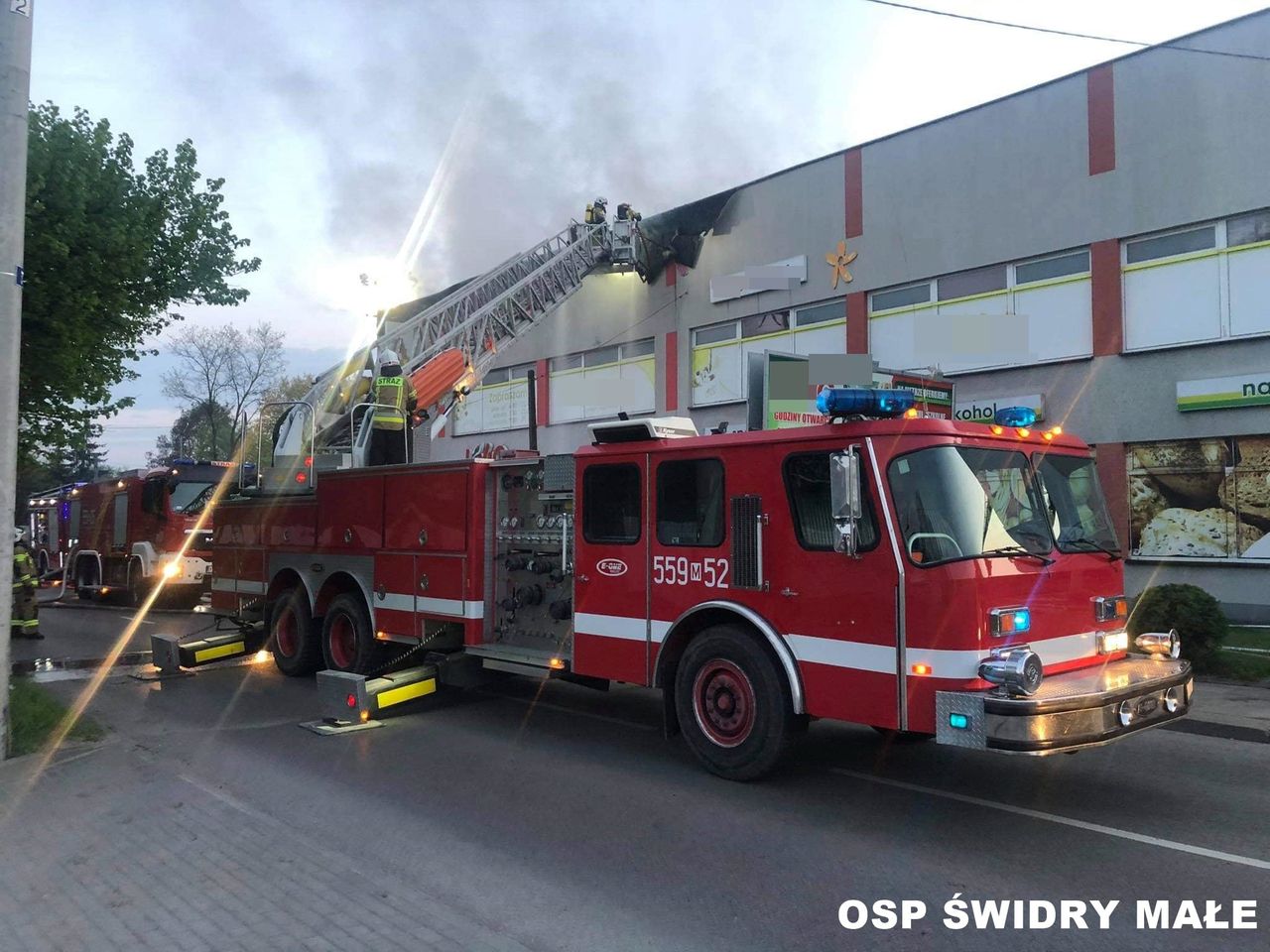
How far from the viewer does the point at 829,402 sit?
5480 millimetres

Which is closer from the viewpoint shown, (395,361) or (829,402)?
(829,402)

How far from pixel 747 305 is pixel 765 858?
1604cm

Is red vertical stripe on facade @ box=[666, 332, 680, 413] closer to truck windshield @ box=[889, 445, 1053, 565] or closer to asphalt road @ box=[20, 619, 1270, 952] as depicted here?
asphalt road @ box=[20, 619, 1270, 952]

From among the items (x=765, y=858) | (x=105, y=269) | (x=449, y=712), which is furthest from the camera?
(x=105, y=269)

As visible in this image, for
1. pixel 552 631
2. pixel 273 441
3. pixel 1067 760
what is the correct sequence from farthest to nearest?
pixel 273 441, pixel 552 631, pixel 1067 760

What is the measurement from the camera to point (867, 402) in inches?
212

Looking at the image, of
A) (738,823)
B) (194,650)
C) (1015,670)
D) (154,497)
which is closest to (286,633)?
(194,650)

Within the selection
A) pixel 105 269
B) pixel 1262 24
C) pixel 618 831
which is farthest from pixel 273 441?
pixel 1262 24

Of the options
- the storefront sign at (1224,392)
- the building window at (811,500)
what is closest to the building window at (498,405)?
the storefront sign at (1224,392)

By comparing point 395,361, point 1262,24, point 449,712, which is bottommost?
point 449,712

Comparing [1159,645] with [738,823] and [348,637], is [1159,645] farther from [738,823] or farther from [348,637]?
[348,637]

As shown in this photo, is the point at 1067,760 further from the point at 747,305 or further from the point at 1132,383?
the point at 747,305

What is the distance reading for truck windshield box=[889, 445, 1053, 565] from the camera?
5.14 metres

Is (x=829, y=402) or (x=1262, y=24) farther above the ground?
(x=1262, y=24)
